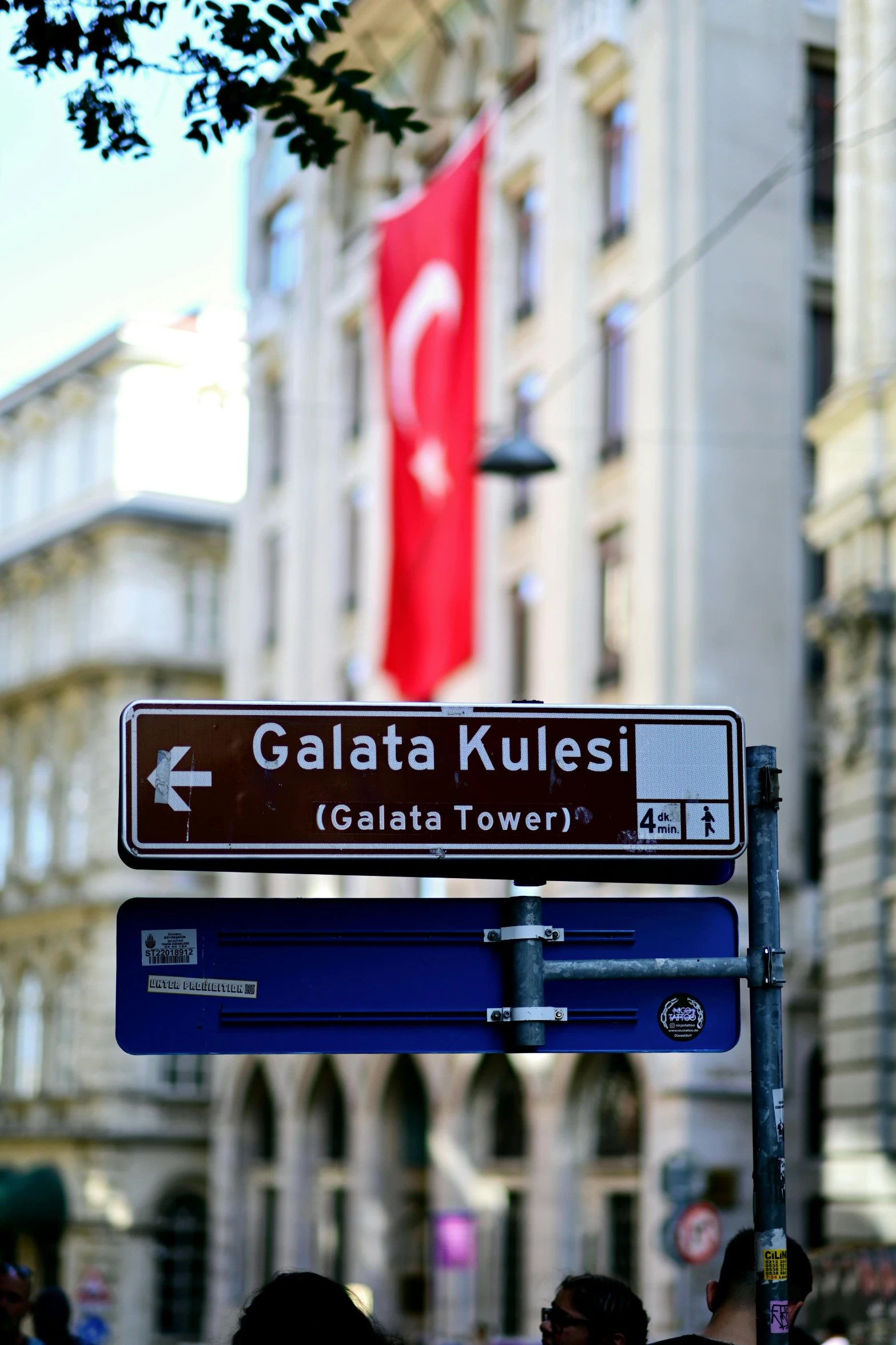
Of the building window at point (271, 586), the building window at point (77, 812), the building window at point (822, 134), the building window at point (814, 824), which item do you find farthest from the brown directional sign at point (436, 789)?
the building window at point (77, 812)

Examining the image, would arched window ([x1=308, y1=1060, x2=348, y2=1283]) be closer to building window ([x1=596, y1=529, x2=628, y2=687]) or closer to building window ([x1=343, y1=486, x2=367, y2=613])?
building window ([x1=343, y1=486, x2=367, y2=613])

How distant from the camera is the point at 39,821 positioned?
55.9 m

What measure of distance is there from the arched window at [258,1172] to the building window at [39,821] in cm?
1153

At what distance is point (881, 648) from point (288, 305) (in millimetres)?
23454

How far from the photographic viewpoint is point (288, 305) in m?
46.3

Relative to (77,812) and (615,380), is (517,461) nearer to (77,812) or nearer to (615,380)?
(615,380)

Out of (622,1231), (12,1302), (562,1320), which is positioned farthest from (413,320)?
(562,1320)

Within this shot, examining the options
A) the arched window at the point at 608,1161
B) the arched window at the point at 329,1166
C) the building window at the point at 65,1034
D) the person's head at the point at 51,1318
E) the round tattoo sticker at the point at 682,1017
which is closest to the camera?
the round tattoo sticker at the point at 682,1017

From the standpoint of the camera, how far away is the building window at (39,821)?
181ft

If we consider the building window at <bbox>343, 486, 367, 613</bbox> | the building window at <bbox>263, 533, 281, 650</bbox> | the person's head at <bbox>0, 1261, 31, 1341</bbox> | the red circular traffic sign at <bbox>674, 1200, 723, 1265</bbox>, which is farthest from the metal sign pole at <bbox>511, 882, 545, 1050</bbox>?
the building window at <bbox>263, 533, 281, 650</bbox>

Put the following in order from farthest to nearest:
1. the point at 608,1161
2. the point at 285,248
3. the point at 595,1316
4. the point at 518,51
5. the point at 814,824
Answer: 1. the point at 285,248
2. the point at 518,51
3. the point at 608,1161
4. the point at 814,824
5. the point at 595,1316

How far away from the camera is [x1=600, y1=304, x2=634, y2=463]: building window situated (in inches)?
1348

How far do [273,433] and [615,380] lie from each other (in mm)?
12924

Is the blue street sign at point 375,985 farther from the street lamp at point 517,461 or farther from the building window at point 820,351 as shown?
the building window at point 820,351
